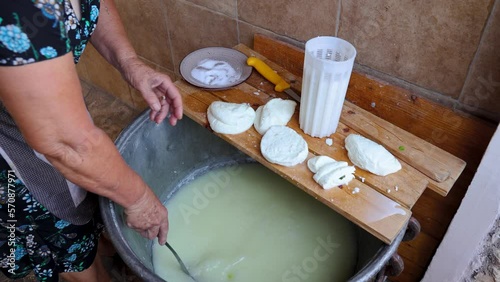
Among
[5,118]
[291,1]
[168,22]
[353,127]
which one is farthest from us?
[168,22]

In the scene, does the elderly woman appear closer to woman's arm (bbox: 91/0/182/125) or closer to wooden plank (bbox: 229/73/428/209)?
woman's arm (bbox: 91/0/182/125)

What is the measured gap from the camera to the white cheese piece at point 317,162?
84 centimetres

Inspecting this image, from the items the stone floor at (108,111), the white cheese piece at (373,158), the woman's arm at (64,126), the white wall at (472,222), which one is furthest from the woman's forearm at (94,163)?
the stone floor at (108,111)

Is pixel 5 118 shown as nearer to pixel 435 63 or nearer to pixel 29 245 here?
pixel 29 245

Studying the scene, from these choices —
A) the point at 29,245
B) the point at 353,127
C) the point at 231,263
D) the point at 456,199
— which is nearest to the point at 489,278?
the point at 456,199

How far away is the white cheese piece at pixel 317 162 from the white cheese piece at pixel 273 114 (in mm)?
135

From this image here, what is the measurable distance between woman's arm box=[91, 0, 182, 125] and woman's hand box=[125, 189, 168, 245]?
198 mm

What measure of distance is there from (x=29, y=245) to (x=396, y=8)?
1.03 m

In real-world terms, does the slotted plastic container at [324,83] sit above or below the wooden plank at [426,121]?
above

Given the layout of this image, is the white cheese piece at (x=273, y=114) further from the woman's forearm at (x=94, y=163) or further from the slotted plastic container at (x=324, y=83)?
the woman's forearm at (x=94, y=163)

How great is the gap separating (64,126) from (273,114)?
0.47m

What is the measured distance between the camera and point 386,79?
98cm

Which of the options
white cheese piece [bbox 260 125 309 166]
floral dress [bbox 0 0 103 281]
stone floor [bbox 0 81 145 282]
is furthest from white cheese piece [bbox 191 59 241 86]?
stone floor [bbox 0 81 145 282]

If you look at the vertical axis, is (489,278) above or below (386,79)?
below
